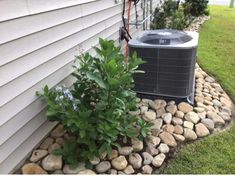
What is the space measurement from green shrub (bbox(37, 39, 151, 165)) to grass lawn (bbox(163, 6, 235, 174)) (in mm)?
460

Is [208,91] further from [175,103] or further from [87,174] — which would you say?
[87,174]

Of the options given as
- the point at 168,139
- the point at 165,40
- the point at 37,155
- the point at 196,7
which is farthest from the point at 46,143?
the point at 196,7

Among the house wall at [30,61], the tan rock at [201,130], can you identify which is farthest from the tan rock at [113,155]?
the tan rock at [201,130]

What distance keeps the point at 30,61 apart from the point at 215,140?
1.68 meters

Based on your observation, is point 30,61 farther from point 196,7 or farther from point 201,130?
point 196,7

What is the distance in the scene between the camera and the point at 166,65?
2957 mm

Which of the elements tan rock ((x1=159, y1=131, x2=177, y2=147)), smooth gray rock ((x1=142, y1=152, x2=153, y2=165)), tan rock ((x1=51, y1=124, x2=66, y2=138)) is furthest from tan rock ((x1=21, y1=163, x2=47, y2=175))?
tan rock ((x1=159, y1=131, x2=177, y2=147))

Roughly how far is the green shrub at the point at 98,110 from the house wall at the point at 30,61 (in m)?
0.14

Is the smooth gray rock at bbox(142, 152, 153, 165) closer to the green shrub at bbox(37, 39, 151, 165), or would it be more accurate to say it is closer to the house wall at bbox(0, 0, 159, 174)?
the green shrub at bbox(37, 39, 151, 165)

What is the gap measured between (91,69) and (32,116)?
0.56 meters

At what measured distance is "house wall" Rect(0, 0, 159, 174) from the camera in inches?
71.4

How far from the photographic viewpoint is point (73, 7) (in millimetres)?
2598

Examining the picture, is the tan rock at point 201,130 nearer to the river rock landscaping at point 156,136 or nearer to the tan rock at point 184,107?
the river rock landscaping at point 156,136

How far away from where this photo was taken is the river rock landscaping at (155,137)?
213cm
